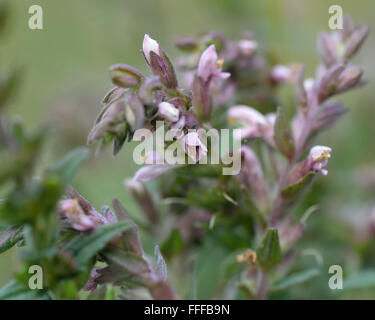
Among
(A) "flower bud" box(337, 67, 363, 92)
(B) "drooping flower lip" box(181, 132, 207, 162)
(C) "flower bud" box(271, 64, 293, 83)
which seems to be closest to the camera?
(B) "drooping flower lip" box(181, 132, 207, 162)

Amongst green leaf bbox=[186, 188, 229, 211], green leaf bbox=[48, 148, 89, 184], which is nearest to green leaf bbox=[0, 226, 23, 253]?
green leaf bbox=[48, 148, 89, 184]

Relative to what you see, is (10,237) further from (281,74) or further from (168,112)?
(281,74)

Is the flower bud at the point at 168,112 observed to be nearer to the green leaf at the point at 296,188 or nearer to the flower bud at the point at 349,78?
the green leaf at the point at 296,188

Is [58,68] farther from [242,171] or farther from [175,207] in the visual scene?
[242,171]

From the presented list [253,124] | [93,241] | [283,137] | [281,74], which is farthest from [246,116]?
[93,241]

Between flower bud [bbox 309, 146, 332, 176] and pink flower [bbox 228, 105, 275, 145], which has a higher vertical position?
pink flower [bbox 228, 105, 275, 145]

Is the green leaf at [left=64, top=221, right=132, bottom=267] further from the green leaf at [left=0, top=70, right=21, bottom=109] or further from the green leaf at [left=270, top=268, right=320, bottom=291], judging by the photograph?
the green leaf at [left=270, top=268, right=320, bottom=291]

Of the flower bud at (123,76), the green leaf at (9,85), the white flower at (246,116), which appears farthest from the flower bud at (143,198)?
the green leaf at (9,85)
